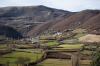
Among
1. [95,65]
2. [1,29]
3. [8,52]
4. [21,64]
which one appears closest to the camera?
[95,65]

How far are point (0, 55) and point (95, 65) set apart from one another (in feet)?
117

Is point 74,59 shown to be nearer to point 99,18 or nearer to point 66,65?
point 66,65

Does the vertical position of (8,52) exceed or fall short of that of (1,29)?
it falls short

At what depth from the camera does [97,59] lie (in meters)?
26.9

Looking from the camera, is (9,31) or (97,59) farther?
(9,31)

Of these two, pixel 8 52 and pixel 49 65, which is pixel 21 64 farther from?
pixel 8 52

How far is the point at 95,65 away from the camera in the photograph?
25.9 m

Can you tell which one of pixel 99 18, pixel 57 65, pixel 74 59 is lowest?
pixel 57 65

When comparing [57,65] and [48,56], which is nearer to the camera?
[57,65]

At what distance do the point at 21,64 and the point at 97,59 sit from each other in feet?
60.7

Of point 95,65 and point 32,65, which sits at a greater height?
point 95,65

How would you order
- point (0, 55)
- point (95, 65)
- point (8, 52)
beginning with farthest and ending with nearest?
1. point (8, 52)
2. point (0, 55)
3. point (95, 65)

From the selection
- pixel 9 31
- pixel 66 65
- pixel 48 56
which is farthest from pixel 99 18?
pixel 66 65

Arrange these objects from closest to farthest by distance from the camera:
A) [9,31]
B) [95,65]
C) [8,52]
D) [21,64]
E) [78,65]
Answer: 1. [95,65]
2. [78,65]
3. [21,64]
4. [8,52]
5. [9,31]
